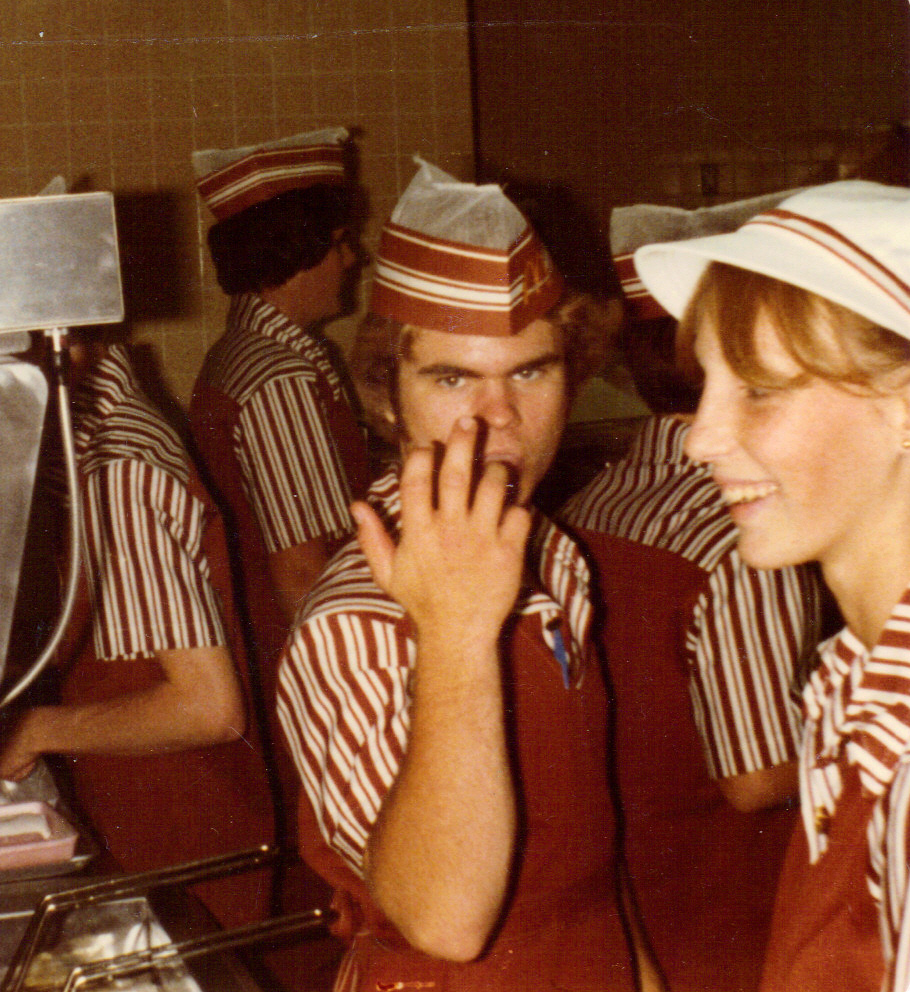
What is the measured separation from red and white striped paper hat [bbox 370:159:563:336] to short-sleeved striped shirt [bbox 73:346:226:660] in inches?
16.3

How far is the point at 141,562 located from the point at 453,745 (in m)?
0.77

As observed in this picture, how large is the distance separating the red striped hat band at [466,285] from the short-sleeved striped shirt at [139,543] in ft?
1.37

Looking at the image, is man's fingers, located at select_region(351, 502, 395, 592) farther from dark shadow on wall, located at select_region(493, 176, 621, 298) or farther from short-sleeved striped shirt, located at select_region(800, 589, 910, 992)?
dark shadow on wall, located at select_region(493, 176, 621, 298)

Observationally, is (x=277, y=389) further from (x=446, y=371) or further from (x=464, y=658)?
(x=464, y=658)

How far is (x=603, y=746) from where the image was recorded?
3.91ft

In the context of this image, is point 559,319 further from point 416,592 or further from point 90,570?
point 90,570

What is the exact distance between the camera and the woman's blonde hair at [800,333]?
831mm

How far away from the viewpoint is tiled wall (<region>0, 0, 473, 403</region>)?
300 centimetres

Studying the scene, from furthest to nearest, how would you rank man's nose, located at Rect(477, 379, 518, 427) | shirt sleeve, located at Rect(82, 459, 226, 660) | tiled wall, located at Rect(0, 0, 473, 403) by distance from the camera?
tiled wall, located at Rect(0, 0, 473, 403) → shirt sleeve, located at Rect(82, 459, 226, 660) → man's nose, located at Rect(477, 379, 518, 427)

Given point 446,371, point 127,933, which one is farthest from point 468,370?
point 127,933

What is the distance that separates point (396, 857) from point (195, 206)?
261 cm

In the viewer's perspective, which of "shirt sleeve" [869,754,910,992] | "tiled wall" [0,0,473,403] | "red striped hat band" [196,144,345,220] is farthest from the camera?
"tiled wall" [0,0,473,403]

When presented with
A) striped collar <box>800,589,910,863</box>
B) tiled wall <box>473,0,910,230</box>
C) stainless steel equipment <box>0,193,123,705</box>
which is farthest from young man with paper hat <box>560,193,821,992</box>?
tiled wall <box>473,0,910,230</box>

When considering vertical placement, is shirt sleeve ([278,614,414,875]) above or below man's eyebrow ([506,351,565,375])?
below
